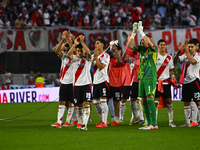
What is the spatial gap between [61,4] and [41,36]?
4.10 meters

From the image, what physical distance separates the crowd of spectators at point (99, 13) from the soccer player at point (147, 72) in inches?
573

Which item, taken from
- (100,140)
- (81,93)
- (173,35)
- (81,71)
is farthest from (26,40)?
(100,140)

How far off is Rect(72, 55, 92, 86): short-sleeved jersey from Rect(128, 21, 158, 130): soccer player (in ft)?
4.15

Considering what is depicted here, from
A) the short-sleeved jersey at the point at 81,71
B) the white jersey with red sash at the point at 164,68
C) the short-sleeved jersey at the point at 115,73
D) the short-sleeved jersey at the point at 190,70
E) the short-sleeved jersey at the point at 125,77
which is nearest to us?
the short-sleeved jersey at the point at 81,71

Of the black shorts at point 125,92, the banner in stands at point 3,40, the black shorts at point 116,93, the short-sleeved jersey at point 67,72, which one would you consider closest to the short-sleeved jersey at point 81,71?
the short-sleeved jersey at point 67,72

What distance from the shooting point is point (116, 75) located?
1142 cm

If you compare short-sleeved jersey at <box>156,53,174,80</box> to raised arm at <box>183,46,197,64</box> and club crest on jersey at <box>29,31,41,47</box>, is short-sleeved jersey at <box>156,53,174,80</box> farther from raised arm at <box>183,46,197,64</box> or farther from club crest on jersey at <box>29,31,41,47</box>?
club crest on jersey at <box>29,31,41,47</box>

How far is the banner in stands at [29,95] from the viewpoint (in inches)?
847

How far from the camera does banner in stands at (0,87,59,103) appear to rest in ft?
70.6

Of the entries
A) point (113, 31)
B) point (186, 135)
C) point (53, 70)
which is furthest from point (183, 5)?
point (186, 135)

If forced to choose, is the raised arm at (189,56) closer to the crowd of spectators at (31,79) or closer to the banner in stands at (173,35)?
the crowd of spectators at (31,79)

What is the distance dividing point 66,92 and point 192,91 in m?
3.42

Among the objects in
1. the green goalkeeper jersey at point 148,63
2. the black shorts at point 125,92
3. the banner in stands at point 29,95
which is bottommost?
the banner in stands at point 29,95

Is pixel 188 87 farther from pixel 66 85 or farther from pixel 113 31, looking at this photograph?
pixel 113 31
